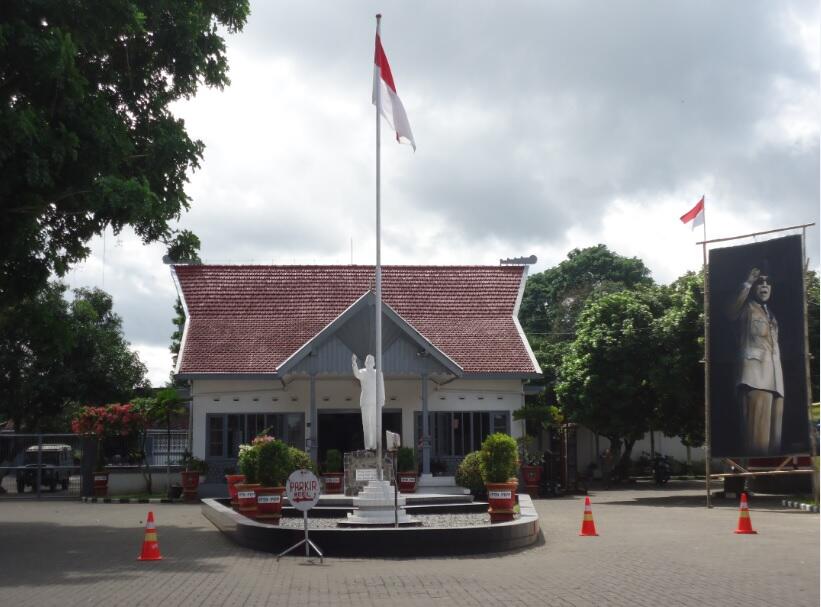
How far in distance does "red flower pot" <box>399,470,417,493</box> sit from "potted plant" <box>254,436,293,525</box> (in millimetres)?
8185

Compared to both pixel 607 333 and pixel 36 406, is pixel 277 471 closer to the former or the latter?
pixel 607 333

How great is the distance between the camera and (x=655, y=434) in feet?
152

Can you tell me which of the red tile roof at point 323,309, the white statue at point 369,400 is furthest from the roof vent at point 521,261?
the white statue at point 369,400

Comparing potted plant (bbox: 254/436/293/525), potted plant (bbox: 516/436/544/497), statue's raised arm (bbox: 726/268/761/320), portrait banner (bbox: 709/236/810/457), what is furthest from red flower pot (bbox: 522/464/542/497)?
potted plant (bbox: 254/436/293/525)

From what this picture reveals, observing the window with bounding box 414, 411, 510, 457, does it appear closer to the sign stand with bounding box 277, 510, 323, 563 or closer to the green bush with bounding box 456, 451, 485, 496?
the green bush with bounding box 456, 451, 485, 496

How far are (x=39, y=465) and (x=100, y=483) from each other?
2.42 metres

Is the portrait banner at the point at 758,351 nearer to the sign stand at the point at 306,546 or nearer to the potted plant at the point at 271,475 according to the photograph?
the potted plant at the point at 271,475

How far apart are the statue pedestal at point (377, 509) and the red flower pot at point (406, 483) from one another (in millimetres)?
7870

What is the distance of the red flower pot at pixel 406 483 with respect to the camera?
1019 inches

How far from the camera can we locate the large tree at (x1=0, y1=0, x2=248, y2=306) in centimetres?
1541

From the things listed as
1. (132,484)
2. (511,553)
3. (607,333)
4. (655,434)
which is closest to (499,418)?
(607,333)

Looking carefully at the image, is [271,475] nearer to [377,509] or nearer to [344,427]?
[377,509]

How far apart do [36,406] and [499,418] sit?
20796mm

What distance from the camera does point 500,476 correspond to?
17953mm
